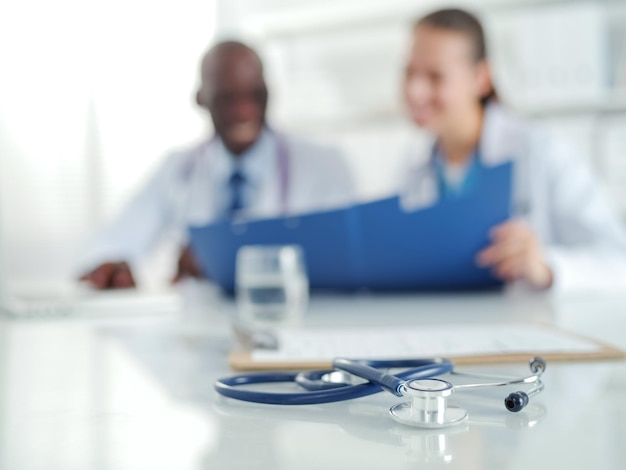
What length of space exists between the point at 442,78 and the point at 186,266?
851 mm

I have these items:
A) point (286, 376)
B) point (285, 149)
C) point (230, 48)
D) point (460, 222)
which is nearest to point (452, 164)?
point (285, 149)

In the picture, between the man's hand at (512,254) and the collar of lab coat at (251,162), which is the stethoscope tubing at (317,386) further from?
the collar of lab coat at (251,162)

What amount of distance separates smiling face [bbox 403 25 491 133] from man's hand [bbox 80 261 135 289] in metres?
0.99

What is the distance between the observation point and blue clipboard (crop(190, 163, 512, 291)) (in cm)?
110

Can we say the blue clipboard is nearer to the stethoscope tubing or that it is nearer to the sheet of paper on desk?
the sheet of paper on desk

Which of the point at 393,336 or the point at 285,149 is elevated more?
the point at 285,149

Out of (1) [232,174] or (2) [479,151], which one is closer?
(2) [479,151]

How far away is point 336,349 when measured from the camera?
63cm

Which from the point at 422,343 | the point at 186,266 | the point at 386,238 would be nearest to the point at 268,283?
the point at 386,238

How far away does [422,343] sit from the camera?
2.15ft

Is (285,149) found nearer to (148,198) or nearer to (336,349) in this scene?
(148,198)

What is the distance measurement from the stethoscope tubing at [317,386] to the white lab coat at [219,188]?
4.68ft

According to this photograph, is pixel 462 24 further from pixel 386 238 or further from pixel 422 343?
pixel 422 343

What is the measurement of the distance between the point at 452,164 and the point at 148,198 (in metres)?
0.88
